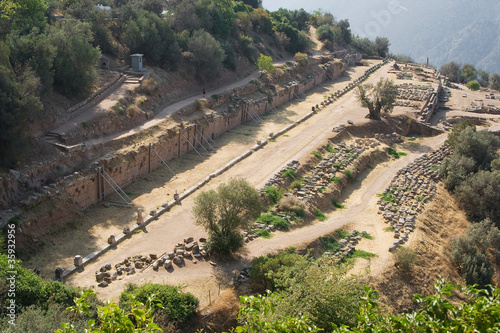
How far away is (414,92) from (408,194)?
2913cm

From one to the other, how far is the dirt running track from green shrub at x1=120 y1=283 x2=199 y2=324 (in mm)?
946

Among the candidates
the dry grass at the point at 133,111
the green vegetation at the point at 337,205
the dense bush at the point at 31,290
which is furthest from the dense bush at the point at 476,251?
the dry grass at the point at 133,111

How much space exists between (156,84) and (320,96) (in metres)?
23.8

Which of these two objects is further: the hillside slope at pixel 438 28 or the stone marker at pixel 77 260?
the hillside slope at pixel 438 28

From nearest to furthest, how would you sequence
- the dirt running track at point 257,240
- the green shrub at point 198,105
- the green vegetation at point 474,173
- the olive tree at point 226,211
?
the dirt running track at point 257,240, the olive tree at point 226,211, the green vegetation at point 474,173, the green shrub at point 198,105

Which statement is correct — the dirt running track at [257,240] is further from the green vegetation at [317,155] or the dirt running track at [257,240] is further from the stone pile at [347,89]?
the stone pile at [347,89]

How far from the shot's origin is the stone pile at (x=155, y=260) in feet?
59.7

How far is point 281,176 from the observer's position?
28953 mm

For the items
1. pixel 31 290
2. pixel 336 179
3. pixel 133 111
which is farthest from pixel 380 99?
pixel 31 290

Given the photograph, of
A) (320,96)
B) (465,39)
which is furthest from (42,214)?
(465,39)

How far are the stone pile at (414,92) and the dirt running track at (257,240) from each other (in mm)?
11353

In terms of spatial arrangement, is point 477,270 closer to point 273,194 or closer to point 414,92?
point 273,194

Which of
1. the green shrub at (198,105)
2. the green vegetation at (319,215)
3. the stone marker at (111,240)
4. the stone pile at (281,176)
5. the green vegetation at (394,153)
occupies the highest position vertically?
the green shrub at (198,105)

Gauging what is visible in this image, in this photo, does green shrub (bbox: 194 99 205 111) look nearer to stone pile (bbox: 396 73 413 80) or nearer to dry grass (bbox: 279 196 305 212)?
dry grass (bbox: 279 196 305 212)
